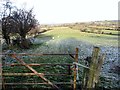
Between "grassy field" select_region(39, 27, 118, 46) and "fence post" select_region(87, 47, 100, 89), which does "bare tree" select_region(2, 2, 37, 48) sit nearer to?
"grassy field" select_region(39, 27, 118, 46)

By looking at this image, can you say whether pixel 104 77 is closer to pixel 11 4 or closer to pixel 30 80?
pixel 30 80

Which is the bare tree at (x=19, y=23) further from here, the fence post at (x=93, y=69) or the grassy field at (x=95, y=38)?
the fence post at (x=93, y=69)

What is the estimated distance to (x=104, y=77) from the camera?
1220cm

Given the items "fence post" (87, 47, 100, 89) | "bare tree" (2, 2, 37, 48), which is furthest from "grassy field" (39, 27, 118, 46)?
"fence post" (87, 47, 100, 89)

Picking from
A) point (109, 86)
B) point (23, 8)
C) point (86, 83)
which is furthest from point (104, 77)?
point (23, 8)

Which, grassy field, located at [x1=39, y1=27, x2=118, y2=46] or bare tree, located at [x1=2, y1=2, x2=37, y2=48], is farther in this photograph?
grassy field, located at [x1=39, y1=27, x2=118, y2=46]

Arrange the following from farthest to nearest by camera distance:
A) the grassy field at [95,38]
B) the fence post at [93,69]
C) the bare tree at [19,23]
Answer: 1. the grassy field at [95,38]
2. the bare tree at [19,23]
3. the fence post at [93,69]

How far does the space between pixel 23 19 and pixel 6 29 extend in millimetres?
3849

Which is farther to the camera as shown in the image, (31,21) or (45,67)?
(31,21)

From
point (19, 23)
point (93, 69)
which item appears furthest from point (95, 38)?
point (93, 69)

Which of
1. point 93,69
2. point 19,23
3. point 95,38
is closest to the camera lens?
point 93,69

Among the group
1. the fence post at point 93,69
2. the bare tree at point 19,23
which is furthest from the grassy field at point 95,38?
the fence post at point 93,69

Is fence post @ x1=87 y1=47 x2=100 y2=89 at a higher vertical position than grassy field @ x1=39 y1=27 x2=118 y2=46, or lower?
higher

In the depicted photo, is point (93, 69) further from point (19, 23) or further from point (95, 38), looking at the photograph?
point (95, 38)
